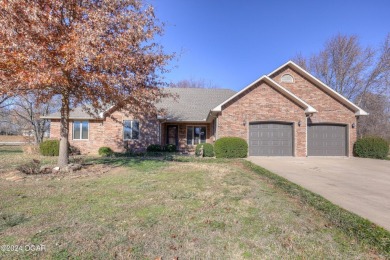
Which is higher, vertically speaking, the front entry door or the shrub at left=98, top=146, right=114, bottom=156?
the front entry door

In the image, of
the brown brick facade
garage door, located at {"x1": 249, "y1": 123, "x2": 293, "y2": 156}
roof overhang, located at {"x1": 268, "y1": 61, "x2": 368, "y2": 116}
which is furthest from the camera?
the brown brick facade

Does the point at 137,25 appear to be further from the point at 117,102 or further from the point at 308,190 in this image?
the point at 308,190

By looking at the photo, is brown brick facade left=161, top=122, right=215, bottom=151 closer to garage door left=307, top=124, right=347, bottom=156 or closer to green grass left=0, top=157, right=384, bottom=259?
garage door left=307, top=124, right=347, bottom=156

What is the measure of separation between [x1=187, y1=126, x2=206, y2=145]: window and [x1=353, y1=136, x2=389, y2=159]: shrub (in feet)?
36.4

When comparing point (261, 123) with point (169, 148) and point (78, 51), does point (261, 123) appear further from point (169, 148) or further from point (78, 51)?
point (78, 51)

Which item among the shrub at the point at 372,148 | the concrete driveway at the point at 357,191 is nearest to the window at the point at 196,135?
the concrete driveway at the point at 357,191

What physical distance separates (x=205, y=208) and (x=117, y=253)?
2.11 meters

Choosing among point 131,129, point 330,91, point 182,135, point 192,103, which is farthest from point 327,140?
point 131,129

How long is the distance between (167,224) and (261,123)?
40.8ft

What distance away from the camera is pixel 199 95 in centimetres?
2230

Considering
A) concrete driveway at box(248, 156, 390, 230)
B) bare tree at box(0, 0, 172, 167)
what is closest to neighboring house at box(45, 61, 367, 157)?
bare tree at box(0, 0, 172, 167)

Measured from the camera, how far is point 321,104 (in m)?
16.6

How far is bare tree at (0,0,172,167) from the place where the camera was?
6094mm

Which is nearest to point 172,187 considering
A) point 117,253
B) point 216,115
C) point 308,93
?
point 117,253
